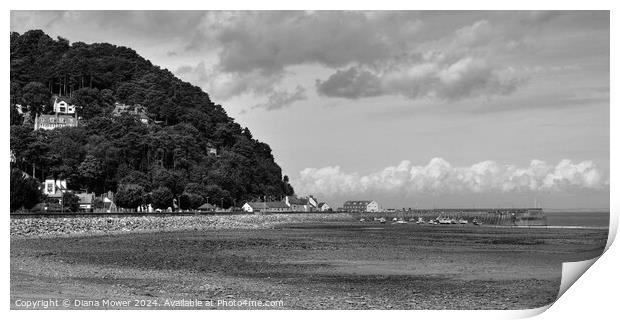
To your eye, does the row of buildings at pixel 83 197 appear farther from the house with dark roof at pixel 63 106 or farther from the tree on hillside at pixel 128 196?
the house with dark roof at pixel 63 106

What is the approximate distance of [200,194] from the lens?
51.8 metres

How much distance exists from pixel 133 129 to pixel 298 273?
1324 inches

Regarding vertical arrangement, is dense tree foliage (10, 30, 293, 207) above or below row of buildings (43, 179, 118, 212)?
above

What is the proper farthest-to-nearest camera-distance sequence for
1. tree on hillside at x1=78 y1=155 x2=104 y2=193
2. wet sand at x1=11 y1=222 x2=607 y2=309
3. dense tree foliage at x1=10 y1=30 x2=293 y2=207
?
dense tree foliage at x1=10 y1=30 x2=293 y2=207 < tree on hillside at x1=78 y1=155 x2=104 y2=193 < wet sand at x1=11 y1=222 x2=607 y2=309

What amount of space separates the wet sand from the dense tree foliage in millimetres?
20044

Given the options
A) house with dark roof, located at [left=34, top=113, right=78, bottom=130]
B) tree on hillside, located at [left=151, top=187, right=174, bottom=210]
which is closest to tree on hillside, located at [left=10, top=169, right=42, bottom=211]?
house with dark roof, located at [left=34, top=113, right=78, bottom=130]

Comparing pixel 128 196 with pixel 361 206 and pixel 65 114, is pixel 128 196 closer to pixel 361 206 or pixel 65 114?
pixel 65 114

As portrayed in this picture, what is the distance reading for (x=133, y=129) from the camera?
152 feet

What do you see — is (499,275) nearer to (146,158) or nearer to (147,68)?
(146,158)

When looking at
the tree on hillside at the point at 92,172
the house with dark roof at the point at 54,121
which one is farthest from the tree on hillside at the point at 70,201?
the house with dark roof at the point at 54,121

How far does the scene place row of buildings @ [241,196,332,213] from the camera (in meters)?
63.9

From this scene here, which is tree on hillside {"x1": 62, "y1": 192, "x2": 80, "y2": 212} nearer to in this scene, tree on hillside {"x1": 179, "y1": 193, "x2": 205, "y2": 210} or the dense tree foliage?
the dense tree foliage

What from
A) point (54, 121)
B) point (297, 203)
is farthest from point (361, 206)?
point (54, 121)
